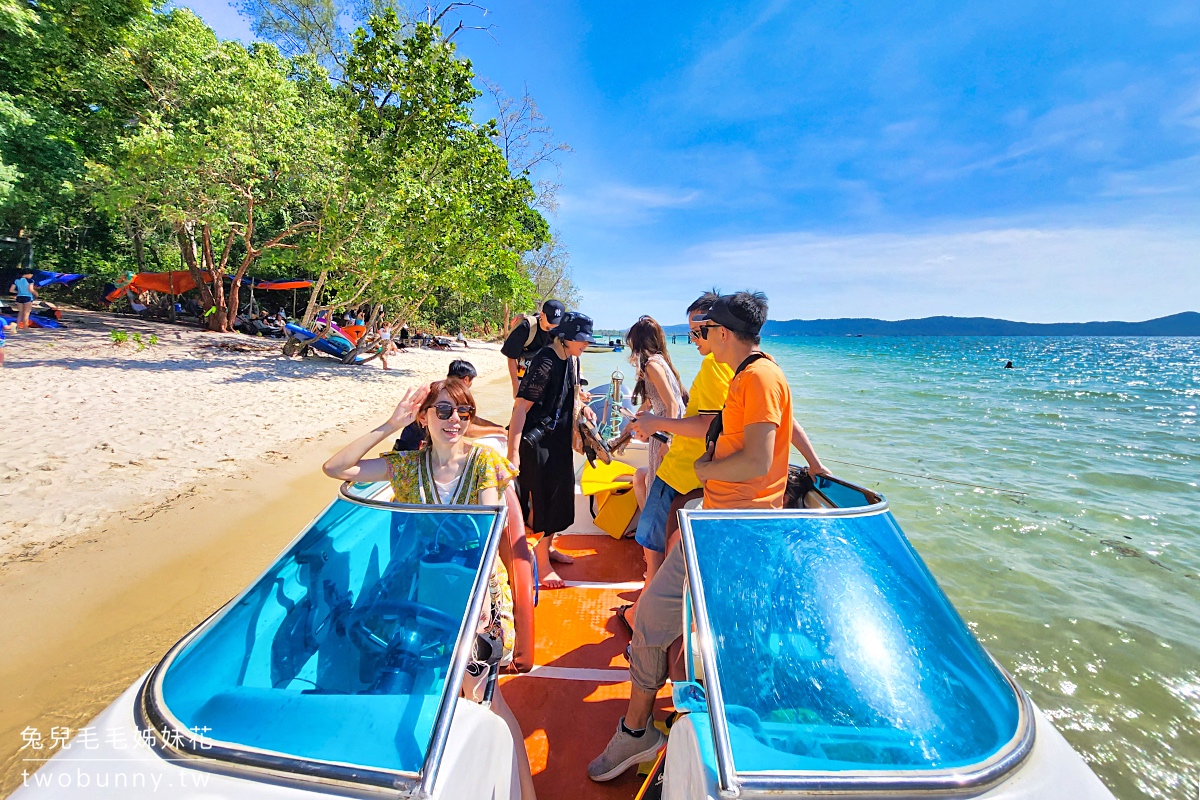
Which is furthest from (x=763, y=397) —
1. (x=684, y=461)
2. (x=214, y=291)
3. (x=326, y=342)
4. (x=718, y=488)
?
(x=214, y=291)

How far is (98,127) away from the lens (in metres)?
15.6

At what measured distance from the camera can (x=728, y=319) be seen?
216cm

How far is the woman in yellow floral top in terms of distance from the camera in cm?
Answer: 228

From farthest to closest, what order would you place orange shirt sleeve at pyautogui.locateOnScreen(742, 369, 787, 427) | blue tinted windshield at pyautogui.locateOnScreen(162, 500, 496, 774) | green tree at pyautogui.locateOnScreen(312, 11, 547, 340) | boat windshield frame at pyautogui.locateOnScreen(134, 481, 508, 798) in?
green tree at pyautogui.locateOnScreen(312, 11, 547, 340)
orange shirt sleeve at pyautogui.locateOnScreen(742, 369, 787, 427)
blue tinted windshield at pyautogui.locateOnScreen(162, 500, 496, 774)
boat windshield frame at pyautogui.locateOnScreen(134, 481, 508, 798)

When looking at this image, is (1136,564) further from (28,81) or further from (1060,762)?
(28,81)

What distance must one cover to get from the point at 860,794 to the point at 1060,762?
605 mm

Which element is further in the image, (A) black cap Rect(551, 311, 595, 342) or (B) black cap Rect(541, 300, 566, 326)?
(B) black cap Rect(541, 300, 566, 326)

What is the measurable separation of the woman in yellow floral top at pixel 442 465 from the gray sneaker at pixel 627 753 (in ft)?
1.67

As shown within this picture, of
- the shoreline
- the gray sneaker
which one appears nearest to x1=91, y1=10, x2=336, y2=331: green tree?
the shoreline

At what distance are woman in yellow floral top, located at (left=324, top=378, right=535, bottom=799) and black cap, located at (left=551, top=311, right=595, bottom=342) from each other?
0.95 metres

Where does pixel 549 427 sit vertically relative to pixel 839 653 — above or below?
above

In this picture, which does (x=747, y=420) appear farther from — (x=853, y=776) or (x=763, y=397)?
(x=853, y=776)

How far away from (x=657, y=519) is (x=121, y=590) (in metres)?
4.53

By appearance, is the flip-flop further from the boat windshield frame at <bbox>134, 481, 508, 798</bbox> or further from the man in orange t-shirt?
the boat windshield frame at <bbox>134, 481, 508, 798</bbox>
